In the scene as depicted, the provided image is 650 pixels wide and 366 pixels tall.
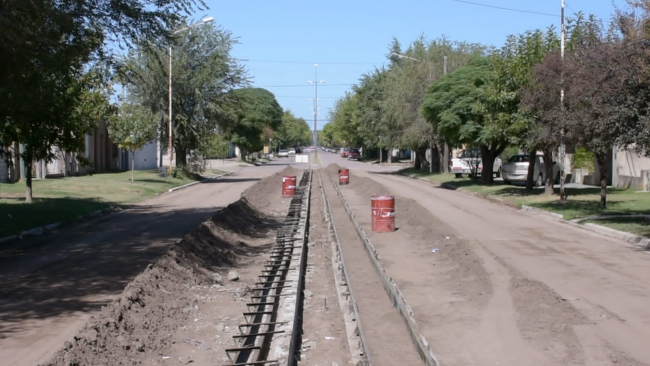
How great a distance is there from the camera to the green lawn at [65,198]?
20719mm

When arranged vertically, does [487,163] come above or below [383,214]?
above

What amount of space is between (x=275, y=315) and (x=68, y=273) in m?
4.69

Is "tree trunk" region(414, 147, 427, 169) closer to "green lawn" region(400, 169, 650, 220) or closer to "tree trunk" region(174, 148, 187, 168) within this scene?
"tree trunk" region(174, 148, 187, 168)

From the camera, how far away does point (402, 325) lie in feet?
31.6

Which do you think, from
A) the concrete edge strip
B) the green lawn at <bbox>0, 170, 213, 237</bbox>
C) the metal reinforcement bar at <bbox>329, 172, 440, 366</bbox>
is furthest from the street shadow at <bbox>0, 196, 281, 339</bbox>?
the metal reinforcement bar at <bbox>329, 172, 440, 366</bbox>

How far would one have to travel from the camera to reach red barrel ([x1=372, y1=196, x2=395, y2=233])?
66.1 ft

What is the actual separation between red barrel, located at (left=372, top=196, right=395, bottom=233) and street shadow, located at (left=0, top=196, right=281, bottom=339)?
3148 millimetres

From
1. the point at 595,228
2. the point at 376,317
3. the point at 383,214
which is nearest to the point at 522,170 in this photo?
the point at 595,228

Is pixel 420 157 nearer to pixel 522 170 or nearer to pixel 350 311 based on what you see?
pixel 522 170

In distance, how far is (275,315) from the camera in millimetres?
10453

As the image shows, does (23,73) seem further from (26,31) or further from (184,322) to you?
(184,322)

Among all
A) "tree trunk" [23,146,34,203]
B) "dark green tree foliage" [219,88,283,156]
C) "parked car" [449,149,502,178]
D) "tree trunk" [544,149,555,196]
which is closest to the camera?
"tree trunk" [23,146,34,203]

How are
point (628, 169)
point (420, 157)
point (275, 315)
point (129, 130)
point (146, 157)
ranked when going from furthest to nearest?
point (420, 157) → point (146, 157) → point (129, 130) → point (628, 169) → point (275, 315)

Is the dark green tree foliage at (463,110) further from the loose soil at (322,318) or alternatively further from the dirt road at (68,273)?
the loose soil at (322,318)
